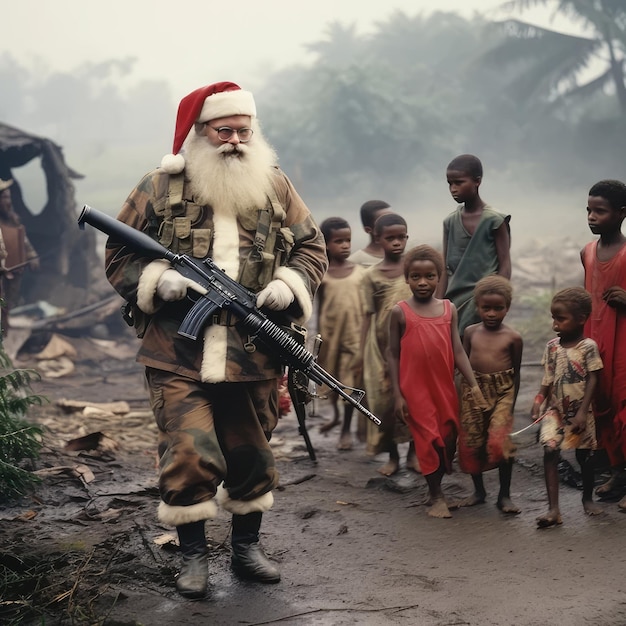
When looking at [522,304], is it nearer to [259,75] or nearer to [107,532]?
[107,532]

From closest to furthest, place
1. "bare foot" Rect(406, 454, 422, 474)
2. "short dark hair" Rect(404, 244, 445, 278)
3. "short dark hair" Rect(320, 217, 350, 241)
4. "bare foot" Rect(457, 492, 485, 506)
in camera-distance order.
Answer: "short dark hair" Rect(404, 244, 445, 278)
"bare foot" Rect(457, 492, 485, 506)
"bare foot" Rect(406, 454, 422, 474)
"short dark hair" Rect(320, 217, 350, 241)

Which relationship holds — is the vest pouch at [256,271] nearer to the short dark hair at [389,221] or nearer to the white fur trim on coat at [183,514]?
the white fur trim on coat at [183,514]

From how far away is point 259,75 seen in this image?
41.2 m

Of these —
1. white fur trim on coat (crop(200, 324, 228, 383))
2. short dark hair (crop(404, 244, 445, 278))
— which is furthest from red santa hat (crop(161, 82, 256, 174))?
short dark hair (crop(404, 244, 445, 278))

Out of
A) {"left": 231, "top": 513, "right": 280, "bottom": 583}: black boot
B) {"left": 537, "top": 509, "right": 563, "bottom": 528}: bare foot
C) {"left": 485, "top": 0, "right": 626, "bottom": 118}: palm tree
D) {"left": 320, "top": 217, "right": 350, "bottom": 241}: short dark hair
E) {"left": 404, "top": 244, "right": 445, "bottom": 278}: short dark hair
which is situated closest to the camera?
{"left": 231, "top": 513, "right": 280, "bottom": 583}: black boot

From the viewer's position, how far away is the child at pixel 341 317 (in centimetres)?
747

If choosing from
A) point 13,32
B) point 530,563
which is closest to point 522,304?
point 530,563

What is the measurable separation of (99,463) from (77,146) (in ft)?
125

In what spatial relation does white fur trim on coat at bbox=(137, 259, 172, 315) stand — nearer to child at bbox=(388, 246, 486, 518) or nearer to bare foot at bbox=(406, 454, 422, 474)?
child at bbox=(388, 246, 486, 518)

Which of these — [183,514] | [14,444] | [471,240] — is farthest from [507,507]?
[14,444]

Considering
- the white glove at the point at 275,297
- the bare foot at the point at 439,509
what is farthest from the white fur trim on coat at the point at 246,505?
the bare foot at the point at 439,509

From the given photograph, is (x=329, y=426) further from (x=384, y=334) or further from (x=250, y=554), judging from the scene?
(x=250, y=554)

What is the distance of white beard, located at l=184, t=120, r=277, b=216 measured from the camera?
14.6 feet

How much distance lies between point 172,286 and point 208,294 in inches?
6.7
